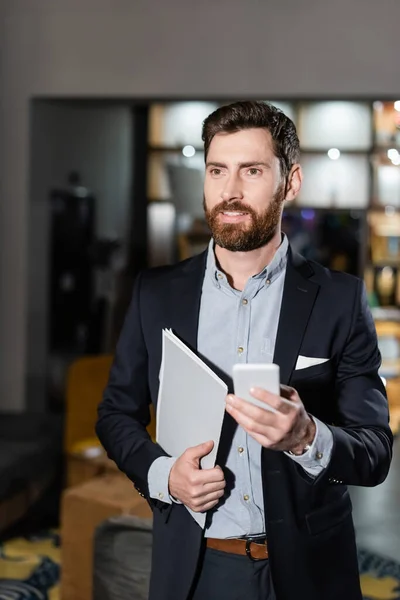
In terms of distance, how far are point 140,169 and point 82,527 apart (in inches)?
150

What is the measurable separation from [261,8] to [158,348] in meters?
3.59

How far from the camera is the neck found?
1.47 meters

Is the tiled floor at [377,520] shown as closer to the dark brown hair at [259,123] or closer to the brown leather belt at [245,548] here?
the brown leather belt at [245,548]

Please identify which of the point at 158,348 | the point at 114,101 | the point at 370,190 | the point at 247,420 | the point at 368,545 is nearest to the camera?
the point at 247,420

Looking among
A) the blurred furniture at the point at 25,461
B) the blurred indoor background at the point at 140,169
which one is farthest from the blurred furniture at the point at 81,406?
the blurred furniture at the point at 25,461

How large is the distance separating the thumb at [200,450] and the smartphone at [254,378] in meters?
0.26

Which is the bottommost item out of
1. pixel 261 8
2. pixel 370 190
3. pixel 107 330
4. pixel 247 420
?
pixel 107 330

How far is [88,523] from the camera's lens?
2.91 m

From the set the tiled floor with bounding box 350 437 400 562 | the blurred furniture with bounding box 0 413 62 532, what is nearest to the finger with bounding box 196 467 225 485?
the tiled floor with bounding box 350 437 400 562

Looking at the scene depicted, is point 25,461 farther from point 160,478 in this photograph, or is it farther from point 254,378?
point 254,378

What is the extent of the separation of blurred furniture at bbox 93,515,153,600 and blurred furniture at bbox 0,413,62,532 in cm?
132

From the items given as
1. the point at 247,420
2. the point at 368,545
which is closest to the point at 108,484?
the point at 368,545

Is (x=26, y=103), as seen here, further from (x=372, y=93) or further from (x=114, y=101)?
(x=372, y=93)

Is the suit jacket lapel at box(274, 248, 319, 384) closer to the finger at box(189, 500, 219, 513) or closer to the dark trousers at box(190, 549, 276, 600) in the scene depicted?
the finger at box(189, 500, 219, 513)
